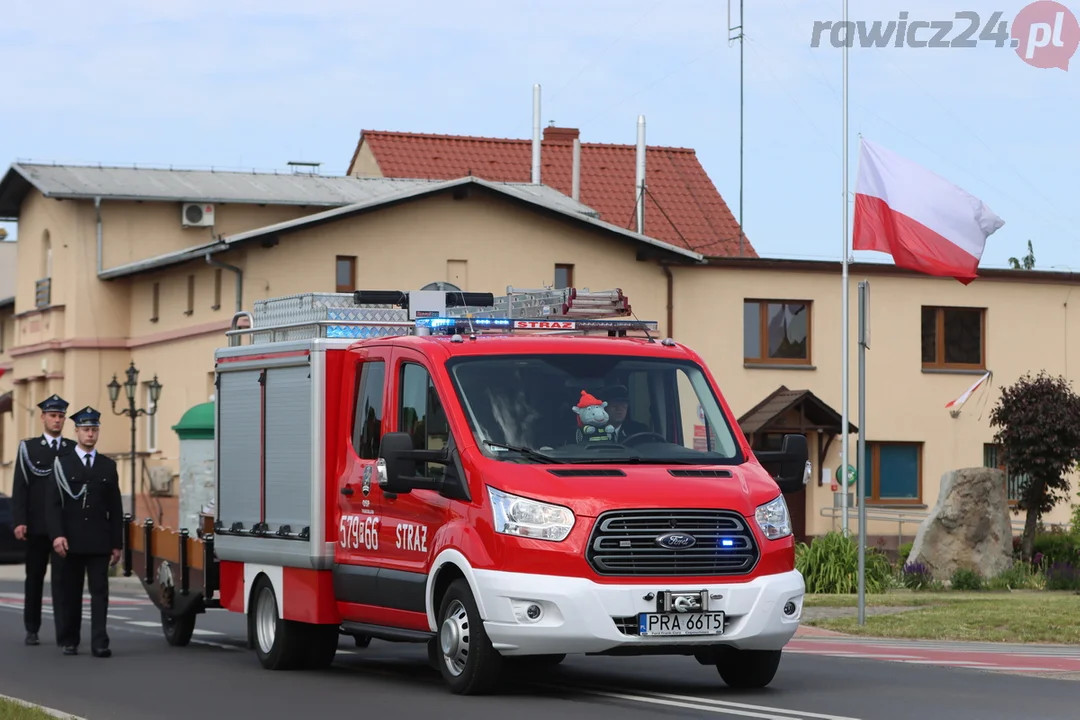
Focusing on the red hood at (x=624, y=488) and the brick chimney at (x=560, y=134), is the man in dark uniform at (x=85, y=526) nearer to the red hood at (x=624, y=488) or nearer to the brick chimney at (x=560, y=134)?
the red hood at (x=624, y=488)

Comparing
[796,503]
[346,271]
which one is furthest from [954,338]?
[346,271]

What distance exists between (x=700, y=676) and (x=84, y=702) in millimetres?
4224

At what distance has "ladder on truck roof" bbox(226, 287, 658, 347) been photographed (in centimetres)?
1397

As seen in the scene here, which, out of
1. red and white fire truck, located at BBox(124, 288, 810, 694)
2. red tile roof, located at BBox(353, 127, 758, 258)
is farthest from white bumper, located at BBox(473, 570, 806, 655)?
red tile roof, located at BBox(353, 127, 758, 258)

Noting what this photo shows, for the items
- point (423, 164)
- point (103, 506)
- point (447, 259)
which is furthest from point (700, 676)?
point (423, 164)

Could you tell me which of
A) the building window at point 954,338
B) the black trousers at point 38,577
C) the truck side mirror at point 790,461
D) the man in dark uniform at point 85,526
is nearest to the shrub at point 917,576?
the black trousers at point 38,577

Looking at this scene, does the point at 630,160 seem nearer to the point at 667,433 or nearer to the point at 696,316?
the point at 696,316

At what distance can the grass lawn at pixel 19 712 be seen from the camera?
10758mm

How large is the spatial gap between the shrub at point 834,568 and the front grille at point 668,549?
14242 millimetres

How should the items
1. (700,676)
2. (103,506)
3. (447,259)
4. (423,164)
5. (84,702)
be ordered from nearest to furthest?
(84,702) → (700,676) → (103,506) → (447,259) → (423,164)

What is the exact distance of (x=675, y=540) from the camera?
1184cm

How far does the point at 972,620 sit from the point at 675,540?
8942 mm

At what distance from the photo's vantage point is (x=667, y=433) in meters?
13.0

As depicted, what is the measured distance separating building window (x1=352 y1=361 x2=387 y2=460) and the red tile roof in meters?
41.8
